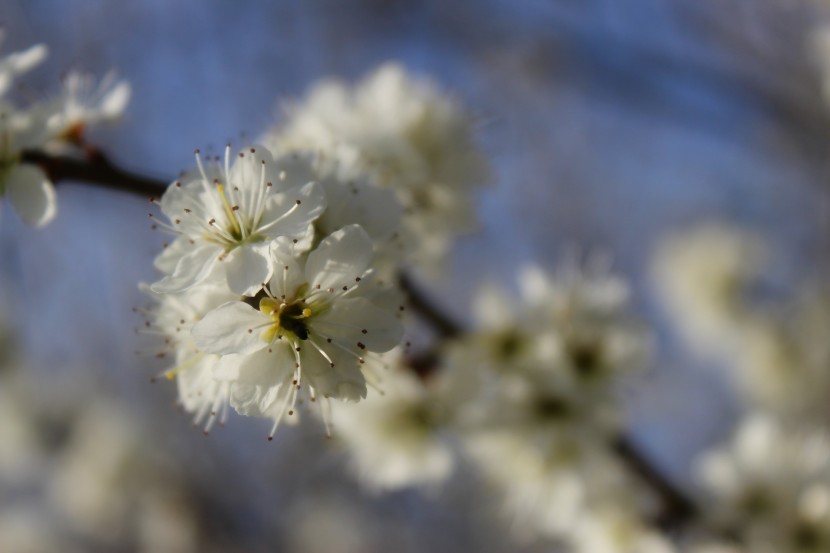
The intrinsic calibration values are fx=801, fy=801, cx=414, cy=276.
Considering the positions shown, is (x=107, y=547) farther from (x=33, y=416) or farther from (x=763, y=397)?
(x=763, y=397)

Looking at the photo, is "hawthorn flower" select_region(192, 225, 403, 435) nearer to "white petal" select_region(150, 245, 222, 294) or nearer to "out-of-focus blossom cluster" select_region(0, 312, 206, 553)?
"white petal" select_region(150, 245, 222, 294)

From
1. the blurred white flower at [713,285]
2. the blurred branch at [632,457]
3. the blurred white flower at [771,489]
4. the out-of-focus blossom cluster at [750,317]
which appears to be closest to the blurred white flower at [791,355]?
the out-of-focus blossom cluster at [750,317]

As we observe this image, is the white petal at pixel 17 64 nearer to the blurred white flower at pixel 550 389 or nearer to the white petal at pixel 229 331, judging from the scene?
the white petal at pixel 229 331

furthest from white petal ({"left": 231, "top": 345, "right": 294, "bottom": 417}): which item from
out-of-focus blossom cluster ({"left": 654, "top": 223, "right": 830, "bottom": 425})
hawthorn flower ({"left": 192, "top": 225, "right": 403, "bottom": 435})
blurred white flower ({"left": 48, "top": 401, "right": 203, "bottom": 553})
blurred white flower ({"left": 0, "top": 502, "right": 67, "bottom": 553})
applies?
blurred white flower ({"left": 0, "top": 502, "right": 67, "bottom": 553})

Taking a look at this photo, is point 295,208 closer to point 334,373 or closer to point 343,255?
point 343,255

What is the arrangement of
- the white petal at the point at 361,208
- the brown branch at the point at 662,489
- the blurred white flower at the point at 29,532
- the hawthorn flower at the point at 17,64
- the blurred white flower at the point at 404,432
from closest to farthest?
the white petal at the point at 361,208 → the hawthorn flower at the point at 17,64 → the blurred white flower at the point at 404,432 → the brown branch at the point at 662,489 → the blurred white flower at the point at 29,532

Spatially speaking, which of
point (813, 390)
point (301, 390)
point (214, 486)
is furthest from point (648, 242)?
point (301, 390)
